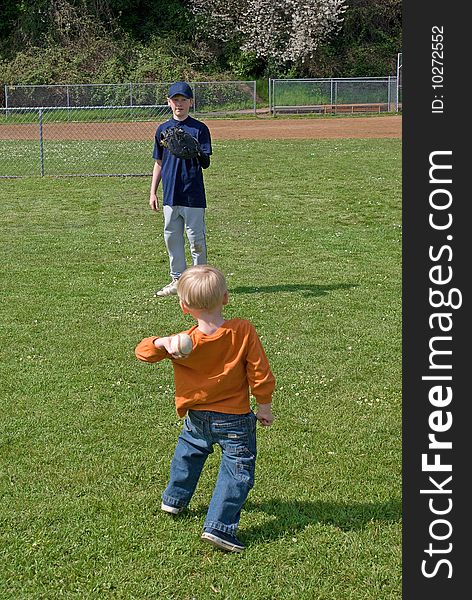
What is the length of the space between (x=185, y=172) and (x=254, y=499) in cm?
445

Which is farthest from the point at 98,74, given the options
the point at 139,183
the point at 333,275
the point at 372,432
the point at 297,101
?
the point at 372,432

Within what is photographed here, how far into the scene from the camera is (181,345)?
3.68m

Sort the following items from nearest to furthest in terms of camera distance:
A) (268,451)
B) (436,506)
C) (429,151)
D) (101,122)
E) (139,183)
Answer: (436,506), (429,151), (268,451), (139,183), (101,122)

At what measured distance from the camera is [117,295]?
852cm

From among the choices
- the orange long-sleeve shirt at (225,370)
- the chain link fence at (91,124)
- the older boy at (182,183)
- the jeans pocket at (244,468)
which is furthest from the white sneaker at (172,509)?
A: the chain link fence at (91,124)

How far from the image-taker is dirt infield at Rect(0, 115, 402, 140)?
2608 centimetres

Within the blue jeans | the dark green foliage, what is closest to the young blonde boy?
the blue jeans

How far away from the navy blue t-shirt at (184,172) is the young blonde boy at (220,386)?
450 cm

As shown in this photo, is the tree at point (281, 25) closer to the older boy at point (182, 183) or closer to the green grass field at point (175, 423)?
the green grass field at point (175, 423)

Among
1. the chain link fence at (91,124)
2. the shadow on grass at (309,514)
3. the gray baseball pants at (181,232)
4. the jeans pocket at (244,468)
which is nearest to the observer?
the jeans pocket at (244,468)

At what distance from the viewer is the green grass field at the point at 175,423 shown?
3.83m

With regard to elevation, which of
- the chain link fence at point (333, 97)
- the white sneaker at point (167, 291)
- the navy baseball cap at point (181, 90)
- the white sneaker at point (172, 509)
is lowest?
the white sneaker at point (172, 509)

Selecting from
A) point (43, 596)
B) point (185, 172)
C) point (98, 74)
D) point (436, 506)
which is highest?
point (98, 74)

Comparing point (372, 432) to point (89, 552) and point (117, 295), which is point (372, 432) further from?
point (117, 295)
